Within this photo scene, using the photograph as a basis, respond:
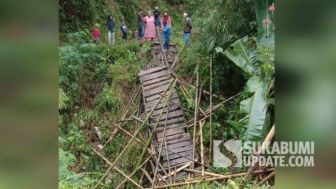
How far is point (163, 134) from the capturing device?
11.9ft

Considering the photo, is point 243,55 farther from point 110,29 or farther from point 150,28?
point 110,29

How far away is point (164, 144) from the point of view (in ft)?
11.8

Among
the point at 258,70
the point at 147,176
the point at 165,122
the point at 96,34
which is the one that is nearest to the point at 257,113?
the point at 258,70

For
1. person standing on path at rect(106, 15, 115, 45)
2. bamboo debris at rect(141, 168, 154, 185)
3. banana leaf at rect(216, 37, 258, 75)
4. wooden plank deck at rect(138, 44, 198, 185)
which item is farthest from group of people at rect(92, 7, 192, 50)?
bamboo debris at rect(141, 168, 154, 185)

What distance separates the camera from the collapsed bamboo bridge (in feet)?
11.5

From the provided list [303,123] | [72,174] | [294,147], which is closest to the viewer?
[303,123]

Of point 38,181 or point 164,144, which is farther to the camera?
point 164,144

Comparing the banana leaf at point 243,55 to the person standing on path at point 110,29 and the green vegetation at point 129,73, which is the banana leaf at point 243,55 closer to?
the green vegetation at point 129,73

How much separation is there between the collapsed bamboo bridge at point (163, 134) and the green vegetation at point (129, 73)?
5 centimetres

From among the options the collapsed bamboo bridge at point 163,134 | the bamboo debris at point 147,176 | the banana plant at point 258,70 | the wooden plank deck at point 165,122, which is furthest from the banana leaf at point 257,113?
the bamboo debris at point 147,176

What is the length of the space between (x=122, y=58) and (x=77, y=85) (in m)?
0.47

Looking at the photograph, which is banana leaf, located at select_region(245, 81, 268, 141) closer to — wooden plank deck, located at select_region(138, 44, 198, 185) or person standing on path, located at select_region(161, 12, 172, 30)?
wooden plank deck, located at select_region(138, 44, 198, 185)

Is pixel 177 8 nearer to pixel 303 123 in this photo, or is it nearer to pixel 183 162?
pixel 183 162

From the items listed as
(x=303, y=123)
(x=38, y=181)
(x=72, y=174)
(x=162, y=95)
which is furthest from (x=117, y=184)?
(x=303, y=123)
